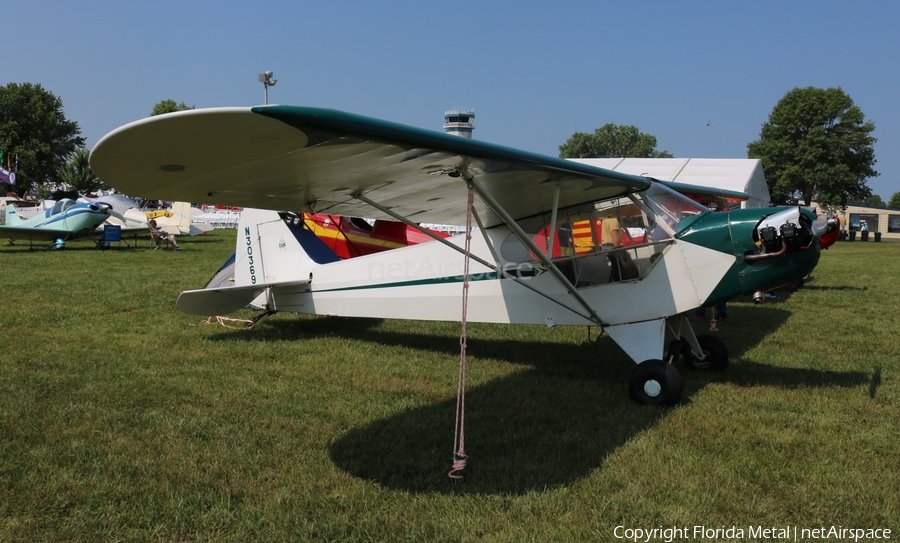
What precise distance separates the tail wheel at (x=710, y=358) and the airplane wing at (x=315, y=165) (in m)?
1.90

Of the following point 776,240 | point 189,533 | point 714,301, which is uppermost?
point 776,240

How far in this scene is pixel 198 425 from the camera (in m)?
4.39

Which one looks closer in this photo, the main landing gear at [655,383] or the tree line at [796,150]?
the main landing gear at [655,383]

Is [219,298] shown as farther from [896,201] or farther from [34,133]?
[896,201]

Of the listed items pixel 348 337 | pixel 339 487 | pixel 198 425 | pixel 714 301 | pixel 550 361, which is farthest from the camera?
pixel 348 337

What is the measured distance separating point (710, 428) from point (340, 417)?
268cm

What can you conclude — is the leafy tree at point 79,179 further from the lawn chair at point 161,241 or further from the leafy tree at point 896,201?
the leafy tree at point 896,201

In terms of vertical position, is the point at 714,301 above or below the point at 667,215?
below

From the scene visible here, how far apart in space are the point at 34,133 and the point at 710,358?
76976 mm

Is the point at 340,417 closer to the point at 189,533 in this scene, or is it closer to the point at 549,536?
the point at 189,533

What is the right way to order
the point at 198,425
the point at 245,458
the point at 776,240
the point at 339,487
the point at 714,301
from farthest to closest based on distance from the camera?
the point at 714,301 → the point at 776,240 → the point at 198,425 → the point at 245,458 → the point at 339,487

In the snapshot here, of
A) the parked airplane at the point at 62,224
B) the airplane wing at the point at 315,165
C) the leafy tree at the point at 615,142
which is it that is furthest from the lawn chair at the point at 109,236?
the leafy tree at the point at 615,142

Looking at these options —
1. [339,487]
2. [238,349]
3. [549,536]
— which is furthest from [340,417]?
[238,349]

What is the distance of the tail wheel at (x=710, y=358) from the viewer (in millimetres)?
6172
